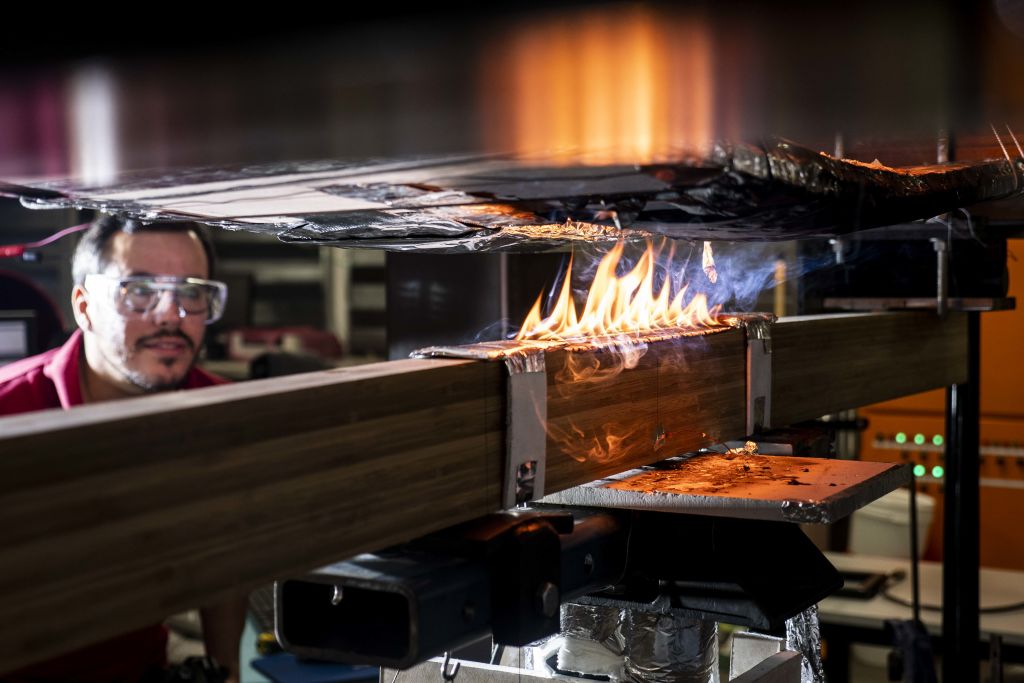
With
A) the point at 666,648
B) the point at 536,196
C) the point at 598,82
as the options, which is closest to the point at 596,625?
the point at 666,648

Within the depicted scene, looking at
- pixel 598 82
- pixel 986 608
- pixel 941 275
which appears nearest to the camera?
pixel 598 82

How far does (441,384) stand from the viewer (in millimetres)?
926

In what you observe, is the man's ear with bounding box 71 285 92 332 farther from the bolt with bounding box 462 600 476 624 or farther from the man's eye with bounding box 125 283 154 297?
the bolt with bounding box 462 600 476 624

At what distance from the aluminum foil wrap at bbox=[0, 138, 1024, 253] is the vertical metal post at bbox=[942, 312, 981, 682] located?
3.15 ft

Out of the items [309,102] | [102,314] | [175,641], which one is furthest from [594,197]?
[175,641]

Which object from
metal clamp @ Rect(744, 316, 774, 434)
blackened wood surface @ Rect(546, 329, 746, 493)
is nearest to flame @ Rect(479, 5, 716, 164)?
blackened wood surface @ Rect(546, 329, 746, 493)

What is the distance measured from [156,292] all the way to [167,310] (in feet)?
0.19

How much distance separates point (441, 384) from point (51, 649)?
400 mm

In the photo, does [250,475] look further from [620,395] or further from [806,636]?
[806,636]

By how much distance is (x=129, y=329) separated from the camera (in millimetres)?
2479

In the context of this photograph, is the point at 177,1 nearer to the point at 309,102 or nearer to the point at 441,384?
the point at 309,102

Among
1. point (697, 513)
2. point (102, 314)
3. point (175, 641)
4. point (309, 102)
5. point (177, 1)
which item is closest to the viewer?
point (177, 1)

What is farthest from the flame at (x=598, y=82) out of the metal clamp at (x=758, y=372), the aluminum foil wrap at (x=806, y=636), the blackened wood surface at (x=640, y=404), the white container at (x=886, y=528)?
the white container at (x=886, y=528)

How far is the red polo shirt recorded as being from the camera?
2.29 metres
